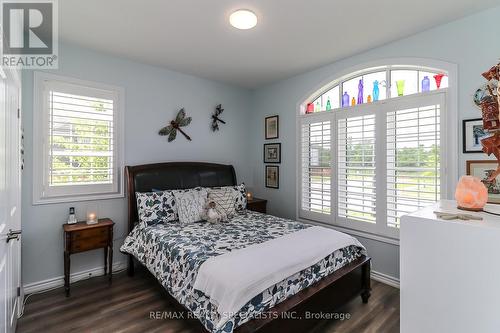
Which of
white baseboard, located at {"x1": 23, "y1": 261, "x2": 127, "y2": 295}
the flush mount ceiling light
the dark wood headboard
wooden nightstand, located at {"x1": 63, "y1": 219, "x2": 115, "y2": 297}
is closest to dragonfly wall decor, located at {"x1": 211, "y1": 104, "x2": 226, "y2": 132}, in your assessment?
the dark wood headboard

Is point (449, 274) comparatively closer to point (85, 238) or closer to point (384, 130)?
point (384, 130)

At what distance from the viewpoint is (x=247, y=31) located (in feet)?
8.64

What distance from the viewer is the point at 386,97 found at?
3.03 metres

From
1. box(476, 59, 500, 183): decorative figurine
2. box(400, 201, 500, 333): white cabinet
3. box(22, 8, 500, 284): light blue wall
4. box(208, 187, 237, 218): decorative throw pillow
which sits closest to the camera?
box(400, 201, 500, 333): white cabinet

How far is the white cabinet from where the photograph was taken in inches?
31.5

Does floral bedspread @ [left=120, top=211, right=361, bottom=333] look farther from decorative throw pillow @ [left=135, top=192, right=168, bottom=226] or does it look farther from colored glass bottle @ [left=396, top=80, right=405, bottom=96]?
colored glass bottle @ [left=396, top=80, right=405, bottom=96]

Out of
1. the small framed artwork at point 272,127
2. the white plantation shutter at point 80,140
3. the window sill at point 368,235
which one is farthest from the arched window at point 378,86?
the white plantation shutter at point 80,140

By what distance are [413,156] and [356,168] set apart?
0.65m

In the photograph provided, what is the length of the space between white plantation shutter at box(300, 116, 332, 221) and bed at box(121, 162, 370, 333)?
0.84 meters

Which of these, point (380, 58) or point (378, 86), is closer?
point (380, 58)

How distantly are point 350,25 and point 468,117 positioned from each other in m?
1.42

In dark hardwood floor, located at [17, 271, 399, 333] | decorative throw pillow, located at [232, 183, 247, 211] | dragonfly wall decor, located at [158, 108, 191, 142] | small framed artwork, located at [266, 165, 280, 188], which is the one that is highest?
dragonfly wall decor, located at [158, 108, 191, 142]

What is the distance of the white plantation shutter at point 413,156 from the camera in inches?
102

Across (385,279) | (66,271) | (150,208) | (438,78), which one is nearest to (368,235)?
(385,279)
